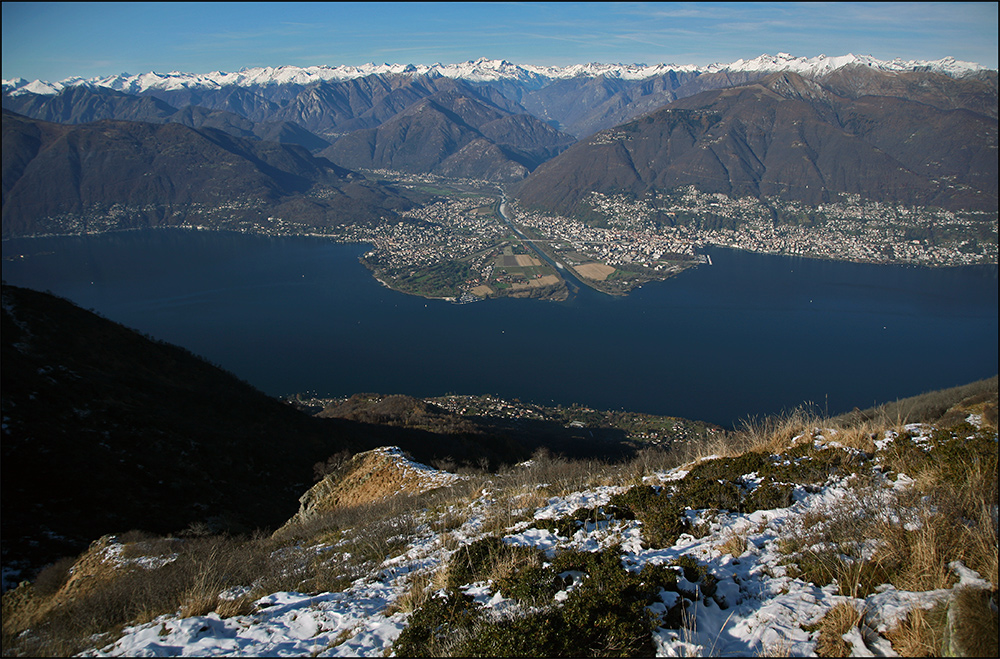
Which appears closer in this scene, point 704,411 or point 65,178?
point 704,411

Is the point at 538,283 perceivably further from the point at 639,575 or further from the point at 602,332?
the point at 639,575

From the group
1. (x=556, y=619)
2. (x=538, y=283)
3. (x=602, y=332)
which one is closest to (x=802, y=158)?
(x=538, y=283)

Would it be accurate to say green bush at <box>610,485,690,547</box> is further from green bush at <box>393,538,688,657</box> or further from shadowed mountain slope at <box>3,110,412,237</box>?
shadowed mountain slope at <box>3,110,412,237</box>

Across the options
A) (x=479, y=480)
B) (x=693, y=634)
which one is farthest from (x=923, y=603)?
(x=479, y=480)

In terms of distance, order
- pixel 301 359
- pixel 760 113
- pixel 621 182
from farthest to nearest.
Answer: pixel 760 113
pixel 621 182
pixel 301 359

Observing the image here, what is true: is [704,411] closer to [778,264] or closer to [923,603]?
[923,603]

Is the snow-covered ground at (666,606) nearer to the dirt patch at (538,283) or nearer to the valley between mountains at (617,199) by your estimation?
the valley between mountains at (617,199)
